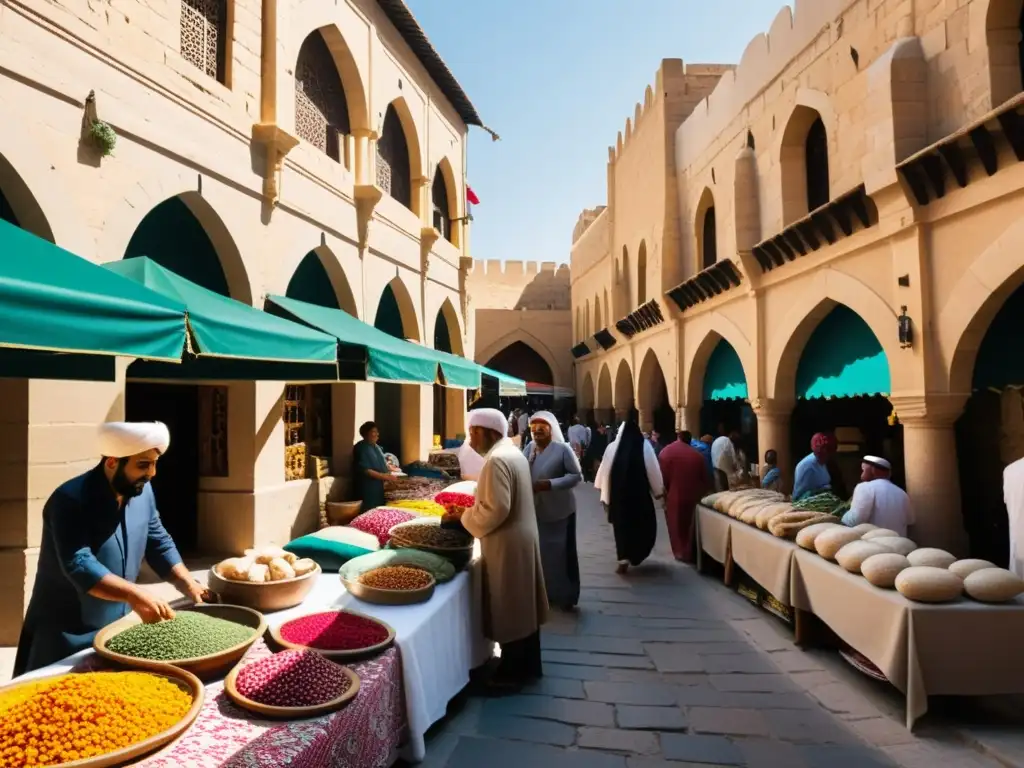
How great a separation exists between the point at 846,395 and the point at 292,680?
25.8 ft

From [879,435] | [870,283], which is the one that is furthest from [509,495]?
[879,435]

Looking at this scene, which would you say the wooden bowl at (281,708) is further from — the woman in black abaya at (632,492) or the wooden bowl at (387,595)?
the woman in black abaya at (632,492)

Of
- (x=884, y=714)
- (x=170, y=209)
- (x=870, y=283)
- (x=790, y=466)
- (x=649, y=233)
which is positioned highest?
(x=649, y=233)

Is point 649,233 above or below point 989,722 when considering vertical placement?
above

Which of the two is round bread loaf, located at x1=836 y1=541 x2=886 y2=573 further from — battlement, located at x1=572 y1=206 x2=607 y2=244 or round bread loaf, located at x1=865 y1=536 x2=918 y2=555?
battlement, located at x1=572 y1=206 x2=607 y2=244

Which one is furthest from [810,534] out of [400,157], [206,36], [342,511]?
[400,157]

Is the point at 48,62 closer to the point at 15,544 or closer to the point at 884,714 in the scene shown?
the point at 15,544

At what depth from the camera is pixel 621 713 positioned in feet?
12.6

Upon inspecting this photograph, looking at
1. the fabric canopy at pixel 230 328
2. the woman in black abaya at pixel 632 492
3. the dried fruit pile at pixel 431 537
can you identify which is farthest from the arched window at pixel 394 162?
the dried fruit pile at pixel 431 537

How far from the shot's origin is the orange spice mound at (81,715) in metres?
1.75

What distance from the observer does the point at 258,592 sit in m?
3.11

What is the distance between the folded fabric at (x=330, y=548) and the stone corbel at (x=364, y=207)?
6.00m

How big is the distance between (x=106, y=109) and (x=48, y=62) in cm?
50

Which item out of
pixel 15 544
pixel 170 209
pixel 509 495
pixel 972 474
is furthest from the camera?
pixel 972 474
